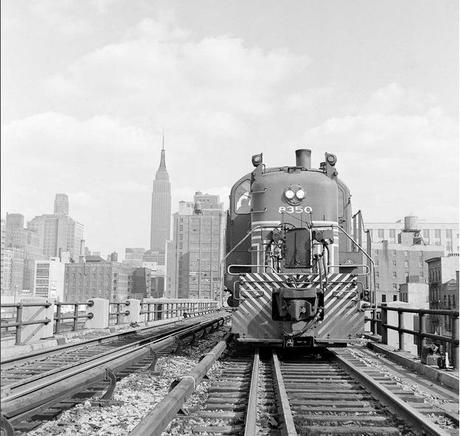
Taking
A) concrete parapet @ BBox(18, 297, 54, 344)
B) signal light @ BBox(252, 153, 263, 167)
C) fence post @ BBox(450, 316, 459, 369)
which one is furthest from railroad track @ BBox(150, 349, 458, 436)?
concrete parapet @ BBox(18, 297, 54, 344)

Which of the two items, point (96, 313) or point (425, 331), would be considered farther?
point (96, 313)

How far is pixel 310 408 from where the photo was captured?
644 centimetres

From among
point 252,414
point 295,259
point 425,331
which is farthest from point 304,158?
point 252,414

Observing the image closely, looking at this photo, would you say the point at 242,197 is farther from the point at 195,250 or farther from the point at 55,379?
the point at 195,250

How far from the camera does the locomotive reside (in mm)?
10258

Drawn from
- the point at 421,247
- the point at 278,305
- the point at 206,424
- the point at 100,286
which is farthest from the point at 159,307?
the point at 100,286

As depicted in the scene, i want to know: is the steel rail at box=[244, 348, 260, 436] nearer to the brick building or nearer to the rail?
the rail

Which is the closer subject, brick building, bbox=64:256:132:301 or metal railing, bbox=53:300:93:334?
metal railing, bbox=53:300:93:334

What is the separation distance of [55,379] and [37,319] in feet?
19.4

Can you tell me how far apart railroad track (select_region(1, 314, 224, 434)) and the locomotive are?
7.89 feet

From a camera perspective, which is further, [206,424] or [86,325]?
[86,325]

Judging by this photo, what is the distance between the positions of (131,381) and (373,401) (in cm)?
365

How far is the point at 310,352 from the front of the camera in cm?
1249

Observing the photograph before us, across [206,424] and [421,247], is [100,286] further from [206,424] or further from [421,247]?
[206,424]
